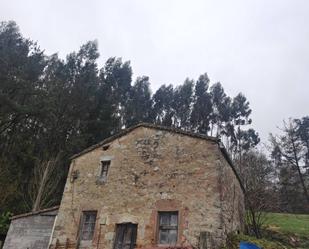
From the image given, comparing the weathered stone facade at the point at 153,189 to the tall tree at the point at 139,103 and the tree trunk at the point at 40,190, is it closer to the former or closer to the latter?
the tree trunk at the point at 40,190

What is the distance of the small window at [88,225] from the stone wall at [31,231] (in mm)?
1624

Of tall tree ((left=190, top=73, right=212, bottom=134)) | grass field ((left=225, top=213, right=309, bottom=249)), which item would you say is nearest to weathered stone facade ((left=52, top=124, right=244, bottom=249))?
grass field ((left=225, top=213, right=309, bottom=249))

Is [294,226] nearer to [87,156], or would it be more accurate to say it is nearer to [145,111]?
[87,156]

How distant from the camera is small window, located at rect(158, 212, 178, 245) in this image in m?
10.8

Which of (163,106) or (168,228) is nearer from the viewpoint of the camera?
(168,228)

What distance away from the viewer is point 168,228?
1098 centimetres

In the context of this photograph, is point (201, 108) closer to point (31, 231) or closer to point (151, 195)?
point (151, 195)

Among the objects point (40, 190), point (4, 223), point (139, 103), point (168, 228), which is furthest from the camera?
point (139, 103)

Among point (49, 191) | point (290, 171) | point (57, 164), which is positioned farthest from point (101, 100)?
point (290, 171)

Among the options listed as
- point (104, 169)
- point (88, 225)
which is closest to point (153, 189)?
point (104, 169)

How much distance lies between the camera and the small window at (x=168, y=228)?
10.8 m

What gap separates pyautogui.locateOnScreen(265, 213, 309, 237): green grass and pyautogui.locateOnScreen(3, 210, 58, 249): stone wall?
11.3m

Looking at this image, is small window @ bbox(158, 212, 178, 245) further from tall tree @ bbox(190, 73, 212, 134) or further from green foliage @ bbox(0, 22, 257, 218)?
tall tree @ bbox(190, 73, 212, 134)

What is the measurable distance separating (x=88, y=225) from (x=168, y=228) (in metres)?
3.55
